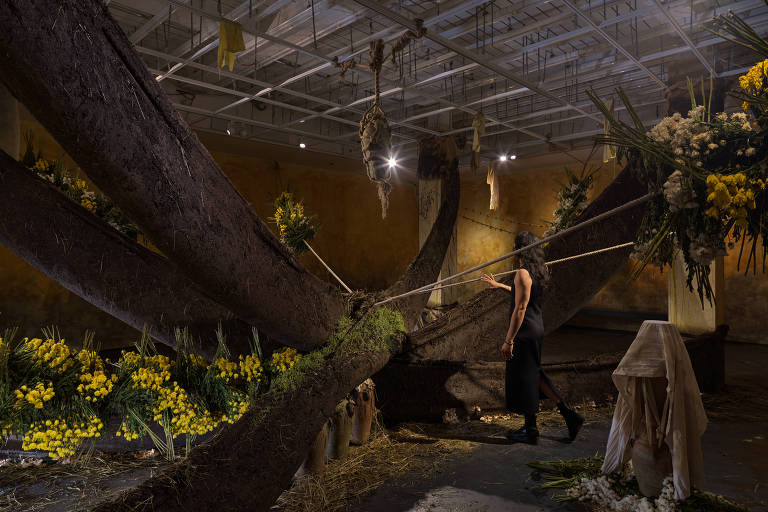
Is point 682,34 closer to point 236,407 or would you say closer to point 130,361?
point 236,407

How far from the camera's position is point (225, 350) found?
8.52 ft

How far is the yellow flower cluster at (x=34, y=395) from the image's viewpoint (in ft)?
6.75

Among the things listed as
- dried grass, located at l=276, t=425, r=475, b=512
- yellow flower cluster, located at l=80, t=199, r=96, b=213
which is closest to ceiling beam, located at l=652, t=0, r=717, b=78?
dried grass, located at l=276, t=425, r=475, b=512

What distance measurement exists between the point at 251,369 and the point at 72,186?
1.71 meters

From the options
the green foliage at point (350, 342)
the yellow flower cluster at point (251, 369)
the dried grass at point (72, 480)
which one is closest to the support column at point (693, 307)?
the green foliage at point (350, 342)

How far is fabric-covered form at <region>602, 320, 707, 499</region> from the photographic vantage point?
82.5 inches

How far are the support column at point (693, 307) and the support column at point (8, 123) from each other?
6.01 metres

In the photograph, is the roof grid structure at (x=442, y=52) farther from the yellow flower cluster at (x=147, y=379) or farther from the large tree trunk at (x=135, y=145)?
the yellow flower cluster at (x=147, y=379)

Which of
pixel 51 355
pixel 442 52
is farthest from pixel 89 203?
pixel 442 52

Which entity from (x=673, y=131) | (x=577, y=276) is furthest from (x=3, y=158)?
(x=577, y=276)

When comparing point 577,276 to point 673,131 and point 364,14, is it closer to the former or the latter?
point 673,131

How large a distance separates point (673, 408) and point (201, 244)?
7.23 feet

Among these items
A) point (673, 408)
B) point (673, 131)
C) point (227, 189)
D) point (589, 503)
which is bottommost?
point (589, 503)

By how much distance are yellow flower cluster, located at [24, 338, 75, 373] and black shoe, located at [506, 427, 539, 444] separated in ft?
9.08
